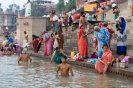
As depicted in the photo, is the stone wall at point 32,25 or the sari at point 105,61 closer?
the sari at point 105,61

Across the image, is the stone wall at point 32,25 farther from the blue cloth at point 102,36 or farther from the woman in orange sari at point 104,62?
the woman in orange sari at point 104,62

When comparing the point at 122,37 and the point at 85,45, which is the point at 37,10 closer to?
the point at 85,45

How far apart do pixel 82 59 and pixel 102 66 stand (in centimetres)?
246

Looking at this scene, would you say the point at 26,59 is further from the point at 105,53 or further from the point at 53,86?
the point at 53,86

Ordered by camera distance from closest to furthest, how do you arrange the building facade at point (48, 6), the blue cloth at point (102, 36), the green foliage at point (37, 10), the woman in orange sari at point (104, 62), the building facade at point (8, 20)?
the woman in orange sari at point (104, 62) → the blue cloth at point (102, 36) → the green foliage at point (37, 10) → the building facade at point (8, 20) → the building facade at point (48, 6)

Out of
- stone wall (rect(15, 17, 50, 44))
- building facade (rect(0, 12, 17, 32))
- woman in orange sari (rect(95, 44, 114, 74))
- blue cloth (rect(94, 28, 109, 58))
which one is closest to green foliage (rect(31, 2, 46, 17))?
building facade (rect(0, 12, 17, 32))

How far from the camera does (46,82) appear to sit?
910cm

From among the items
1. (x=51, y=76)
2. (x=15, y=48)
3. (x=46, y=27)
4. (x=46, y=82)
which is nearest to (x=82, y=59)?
(x=51, y=76)

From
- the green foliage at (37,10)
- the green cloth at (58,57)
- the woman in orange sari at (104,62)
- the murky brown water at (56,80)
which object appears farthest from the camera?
the green foliage at (37,10)

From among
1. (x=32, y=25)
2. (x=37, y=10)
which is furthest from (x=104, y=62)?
(x=37, y=10)

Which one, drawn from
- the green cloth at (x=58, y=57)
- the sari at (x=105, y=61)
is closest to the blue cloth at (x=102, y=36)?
the sari at (x=105, y=61)

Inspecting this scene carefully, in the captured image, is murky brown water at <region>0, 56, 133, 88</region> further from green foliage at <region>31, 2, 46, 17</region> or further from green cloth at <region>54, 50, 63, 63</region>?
green foliage at <region>31, 2, 46, 17</region>

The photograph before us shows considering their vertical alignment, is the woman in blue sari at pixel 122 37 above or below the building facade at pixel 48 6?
below

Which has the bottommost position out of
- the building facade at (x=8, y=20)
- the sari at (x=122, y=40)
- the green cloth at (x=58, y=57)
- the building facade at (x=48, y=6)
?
the green cloth at (x=58, y=57)
